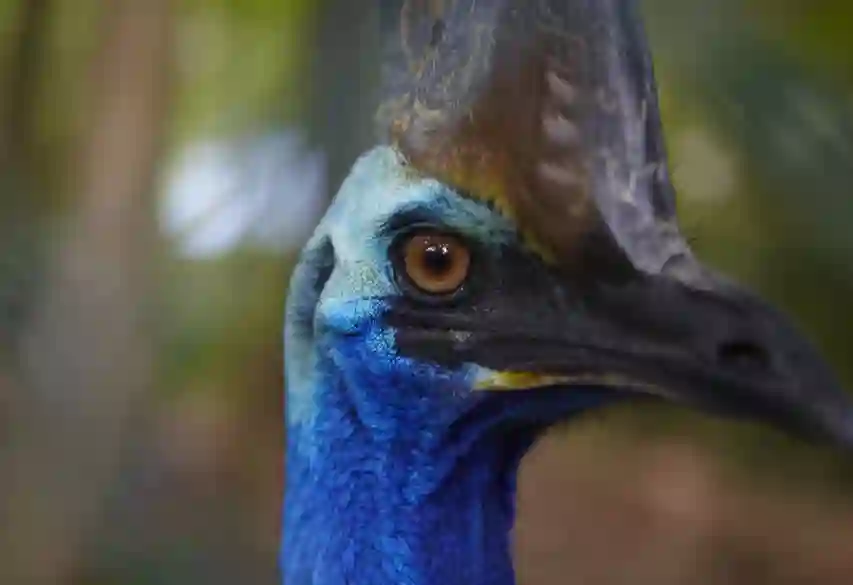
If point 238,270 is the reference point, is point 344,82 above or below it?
above

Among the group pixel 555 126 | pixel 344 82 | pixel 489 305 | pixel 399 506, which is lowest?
pixel 399 506

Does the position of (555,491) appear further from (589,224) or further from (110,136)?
(110,136)

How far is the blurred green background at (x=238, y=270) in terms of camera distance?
953 millimetres

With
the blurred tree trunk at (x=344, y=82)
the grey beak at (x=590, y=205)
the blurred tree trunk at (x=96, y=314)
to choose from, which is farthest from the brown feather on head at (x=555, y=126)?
the blurred tree trunk at (x=96, y=314)

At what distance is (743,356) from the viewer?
69cm

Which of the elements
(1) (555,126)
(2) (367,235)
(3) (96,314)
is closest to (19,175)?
(3) (96,314)

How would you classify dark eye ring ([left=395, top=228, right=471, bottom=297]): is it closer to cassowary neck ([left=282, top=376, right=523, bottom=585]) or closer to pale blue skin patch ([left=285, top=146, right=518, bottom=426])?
pale blue skin patch ([left=285, top=146, right=518, bottom=426])

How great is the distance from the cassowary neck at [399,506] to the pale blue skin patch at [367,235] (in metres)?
0.05

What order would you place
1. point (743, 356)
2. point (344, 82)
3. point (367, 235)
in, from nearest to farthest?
1. point (743, 356)
2. point (367, 235)
3. point (344, 82)

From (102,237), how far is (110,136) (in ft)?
0.30

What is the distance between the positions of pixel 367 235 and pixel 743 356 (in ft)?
0.89

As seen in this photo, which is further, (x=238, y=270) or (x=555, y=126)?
(x=238, y=270)

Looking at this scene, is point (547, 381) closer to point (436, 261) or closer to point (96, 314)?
point (436, 261)

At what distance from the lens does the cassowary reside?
2.32 feet
